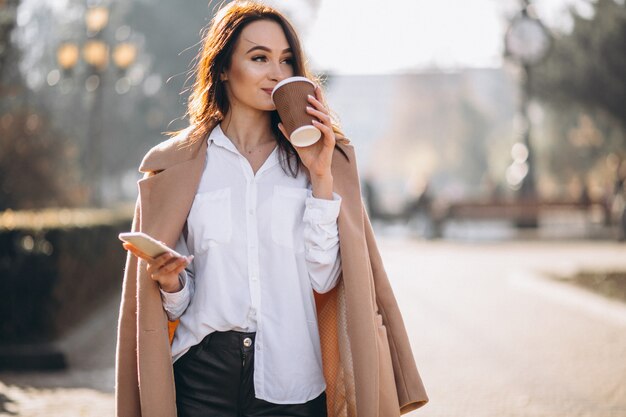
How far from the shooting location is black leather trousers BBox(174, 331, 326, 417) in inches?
112

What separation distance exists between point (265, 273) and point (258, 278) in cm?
3

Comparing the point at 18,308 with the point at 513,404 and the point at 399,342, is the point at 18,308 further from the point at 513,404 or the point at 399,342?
the point at 399,342

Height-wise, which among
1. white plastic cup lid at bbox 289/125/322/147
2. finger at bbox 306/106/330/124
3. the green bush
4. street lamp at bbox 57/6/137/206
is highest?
street lamp at bbox 57/6/137/206

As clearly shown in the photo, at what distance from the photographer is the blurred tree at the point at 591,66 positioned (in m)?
35.8

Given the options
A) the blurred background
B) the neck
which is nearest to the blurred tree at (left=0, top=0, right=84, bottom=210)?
the blurred background

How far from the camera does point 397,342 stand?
306 centimetres

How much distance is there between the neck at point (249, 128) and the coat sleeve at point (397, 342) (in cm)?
38

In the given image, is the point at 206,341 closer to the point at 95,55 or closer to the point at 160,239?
the point at 160,239

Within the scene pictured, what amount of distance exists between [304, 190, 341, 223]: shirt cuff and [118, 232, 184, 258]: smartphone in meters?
0.43

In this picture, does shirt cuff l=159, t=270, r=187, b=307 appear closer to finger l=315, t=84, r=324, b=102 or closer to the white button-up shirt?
the white button-up shirt

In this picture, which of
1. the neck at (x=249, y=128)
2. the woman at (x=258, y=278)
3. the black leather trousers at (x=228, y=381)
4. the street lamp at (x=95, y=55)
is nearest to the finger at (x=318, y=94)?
the woman at (x=258, y=278)

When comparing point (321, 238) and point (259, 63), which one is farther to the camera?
point (259, 63)

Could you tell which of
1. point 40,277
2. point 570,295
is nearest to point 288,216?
point 40,277

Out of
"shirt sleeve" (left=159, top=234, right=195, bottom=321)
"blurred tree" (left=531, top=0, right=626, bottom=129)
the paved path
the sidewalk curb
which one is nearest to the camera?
"shirt sleeve" (left=159, top=234, right=195, bottom=321)
